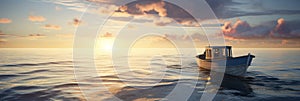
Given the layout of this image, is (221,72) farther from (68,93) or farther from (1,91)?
(1,91)

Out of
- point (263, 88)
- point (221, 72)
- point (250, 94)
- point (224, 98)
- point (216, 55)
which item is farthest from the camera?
point (216, 55)

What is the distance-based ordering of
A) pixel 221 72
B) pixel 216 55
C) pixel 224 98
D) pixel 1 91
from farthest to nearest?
pixel 216 55 → pixel 221 72 → pixel 1 91 → pixel 224 98

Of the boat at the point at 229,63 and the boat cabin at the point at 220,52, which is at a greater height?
the boat cabin at the point at 220,52

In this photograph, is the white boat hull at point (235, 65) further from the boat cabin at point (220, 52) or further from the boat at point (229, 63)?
the boat cabin at point (220, 52)

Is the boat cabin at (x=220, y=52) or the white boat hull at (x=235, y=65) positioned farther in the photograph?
the boat cabin at (x=220, y=52)

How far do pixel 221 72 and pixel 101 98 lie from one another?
58.9 feet

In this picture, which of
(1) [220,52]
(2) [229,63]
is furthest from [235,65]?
(1) [220,52]

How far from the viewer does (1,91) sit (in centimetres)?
1925

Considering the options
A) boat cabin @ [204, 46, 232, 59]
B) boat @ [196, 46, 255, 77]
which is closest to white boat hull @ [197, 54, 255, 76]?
boat @ [196, 46, 255, 77]

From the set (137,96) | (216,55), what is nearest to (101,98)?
(137,96)

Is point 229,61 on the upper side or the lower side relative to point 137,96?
upper

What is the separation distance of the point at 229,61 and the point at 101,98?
17.2m

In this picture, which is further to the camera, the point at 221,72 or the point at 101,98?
the point at 221,72

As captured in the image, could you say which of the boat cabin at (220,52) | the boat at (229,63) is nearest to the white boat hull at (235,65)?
the boat at (229,63)
